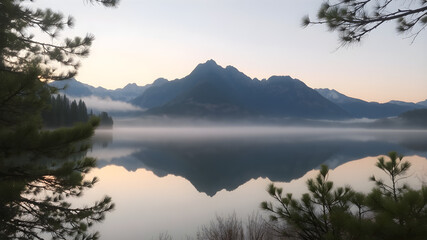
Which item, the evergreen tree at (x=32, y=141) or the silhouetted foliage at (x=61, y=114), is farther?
the silhouetted foliage at (x=61, y=114)

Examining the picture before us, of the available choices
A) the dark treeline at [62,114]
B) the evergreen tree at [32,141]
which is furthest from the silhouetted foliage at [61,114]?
the evergreen tree at [32,141]

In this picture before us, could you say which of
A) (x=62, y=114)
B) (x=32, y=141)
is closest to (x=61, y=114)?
(x=62, y=114)

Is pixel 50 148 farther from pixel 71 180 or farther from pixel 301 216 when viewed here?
pixel 301 216

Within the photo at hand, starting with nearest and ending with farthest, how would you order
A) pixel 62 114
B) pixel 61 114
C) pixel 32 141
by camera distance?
pixel 32 141, pixel 61 114, pixel 62 114

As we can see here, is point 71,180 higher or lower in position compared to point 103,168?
higher

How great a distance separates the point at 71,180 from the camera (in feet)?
19.7

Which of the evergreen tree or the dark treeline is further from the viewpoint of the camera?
the dark treeline

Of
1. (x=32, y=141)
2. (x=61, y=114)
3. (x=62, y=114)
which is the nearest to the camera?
(x=32, y=141)

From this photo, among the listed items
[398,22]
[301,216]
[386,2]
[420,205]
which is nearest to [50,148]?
[301,216]

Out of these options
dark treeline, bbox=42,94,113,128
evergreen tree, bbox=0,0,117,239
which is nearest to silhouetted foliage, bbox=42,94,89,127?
dark treeline, bbox=42,94,113,128

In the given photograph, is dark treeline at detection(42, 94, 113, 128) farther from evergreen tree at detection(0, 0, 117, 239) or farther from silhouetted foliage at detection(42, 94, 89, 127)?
evergreen tree at detection(0, 0, 117, 239)

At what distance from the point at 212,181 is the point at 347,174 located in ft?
57.9

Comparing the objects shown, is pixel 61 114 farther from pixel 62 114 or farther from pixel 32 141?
pixel 32 141

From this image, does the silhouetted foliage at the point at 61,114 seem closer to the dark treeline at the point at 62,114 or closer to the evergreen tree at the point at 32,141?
the dark treeline at the point at 62,114
